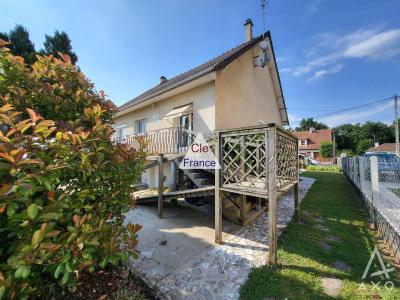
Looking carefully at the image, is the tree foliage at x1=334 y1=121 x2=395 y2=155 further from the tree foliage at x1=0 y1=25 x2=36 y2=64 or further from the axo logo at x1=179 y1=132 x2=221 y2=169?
the tree foliage at x1=0 y1=25 x2=36 y2=64

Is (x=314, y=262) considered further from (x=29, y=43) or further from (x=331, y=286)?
(x=29, y=43)

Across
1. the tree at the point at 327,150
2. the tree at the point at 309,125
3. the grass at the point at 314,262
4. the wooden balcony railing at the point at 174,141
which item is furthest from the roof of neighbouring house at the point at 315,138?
the wooden balcony railing at the point at 174,141

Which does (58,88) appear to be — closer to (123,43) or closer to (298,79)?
(123,43)

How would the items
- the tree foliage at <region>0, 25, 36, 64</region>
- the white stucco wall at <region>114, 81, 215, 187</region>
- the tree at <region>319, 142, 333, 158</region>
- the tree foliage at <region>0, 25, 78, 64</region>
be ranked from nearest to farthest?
the white stucco wall at <region>114, 81, 215, 187</region> → the tree foliage at <region>0, 25, 78, 64</region> → the tree foliage at <region>0, 25, 36, 64</region> → the tree at <region>319, 142, 333, 158</region>

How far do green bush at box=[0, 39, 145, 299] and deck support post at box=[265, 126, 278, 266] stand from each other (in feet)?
11.3

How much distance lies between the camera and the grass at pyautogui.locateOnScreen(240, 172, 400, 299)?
391 centimetres

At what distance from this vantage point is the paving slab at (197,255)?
165 inches

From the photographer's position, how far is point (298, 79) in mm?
21625

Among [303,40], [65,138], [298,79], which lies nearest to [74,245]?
[65,138]

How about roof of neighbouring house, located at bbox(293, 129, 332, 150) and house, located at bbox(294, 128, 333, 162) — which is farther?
roof of neighbouring house, located at bbox(293, 129, 332, 150)

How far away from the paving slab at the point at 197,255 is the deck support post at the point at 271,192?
0.43 metres

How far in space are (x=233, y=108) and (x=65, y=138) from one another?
10075mm

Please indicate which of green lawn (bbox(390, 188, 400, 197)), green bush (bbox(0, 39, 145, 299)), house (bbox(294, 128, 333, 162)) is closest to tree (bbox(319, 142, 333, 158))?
house (bbox(294, 128, 333, 162))

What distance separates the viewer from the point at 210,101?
1009cm
